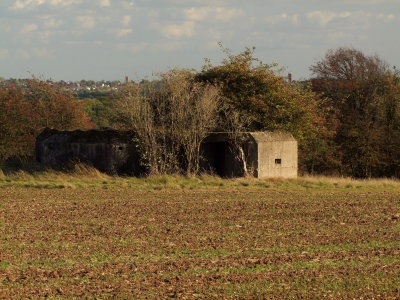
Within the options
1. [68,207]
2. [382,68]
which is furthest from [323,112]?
[68,207]

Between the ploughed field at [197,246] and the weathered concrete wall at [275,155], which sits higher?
the weathered concrete wall at [275,155]

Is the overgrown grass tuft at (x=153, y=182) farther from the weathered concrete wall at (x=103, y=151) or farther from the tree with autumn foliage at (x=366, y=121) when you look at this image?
the tree with autumn foliage at (x=366, y=121)

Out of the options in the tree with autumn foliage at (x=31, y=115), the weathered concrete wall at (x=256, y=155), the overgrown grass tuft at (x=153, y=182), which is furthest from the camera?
the tree with autumn foliage at (x=31, y=115)

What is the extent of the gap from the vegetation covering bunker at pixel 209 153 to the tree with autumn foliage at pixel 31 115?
14.0m

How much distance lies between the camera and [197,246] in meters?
14.1

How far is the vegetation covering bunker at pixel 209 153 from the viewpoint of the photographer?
99.5ft

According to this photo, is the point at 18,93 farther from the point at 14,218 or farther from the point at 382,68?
the point at 14,218

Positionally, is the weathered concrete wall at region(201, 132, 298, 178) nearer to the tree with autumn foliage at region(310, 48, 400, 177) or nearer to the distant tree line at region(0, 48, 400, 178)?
the distant tree line at region(0, 48, 400, 178)

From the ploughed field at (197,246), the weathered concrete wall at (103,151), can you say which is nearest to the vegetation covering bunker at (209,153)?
the weathered concrete wall at (103,151)

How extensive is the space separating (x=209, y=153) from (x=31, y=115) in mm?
20413

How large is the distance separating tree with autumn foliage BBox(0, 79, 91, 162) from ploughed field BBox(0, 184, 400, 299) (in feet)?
77.9

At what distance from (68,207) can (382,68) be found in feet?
143

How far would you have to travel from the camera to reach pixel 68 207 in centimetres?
2067

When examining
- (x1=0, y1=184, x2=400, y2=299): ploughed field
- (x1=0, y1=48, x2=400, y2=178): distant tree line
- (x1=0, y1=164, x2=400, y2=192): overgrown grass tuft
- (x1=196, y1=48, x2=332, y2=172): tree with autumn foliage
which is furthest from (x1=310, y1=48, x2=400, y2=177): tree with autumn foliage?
(x1=0, y1=184, x2=400, y2=299): ploughed field
